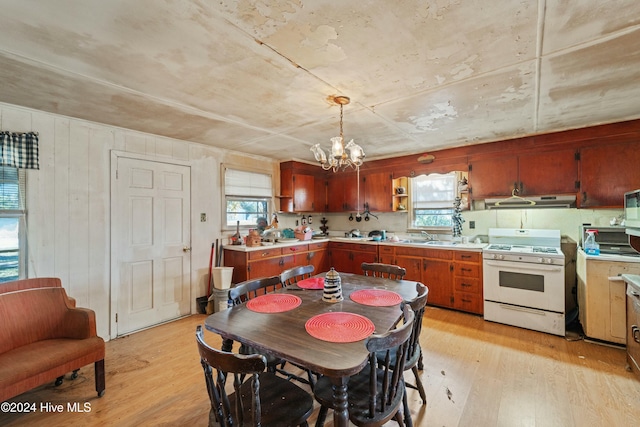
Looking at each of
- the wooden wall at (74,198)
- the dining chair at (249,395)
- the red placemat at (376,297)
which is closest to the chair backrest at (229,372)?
the dining chair at (249,395)

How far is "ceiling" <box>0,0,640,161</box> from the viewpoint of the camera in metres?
1.39

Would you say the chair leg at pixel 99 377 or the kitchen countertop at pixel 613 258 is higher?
the kitchen countertop at pixel 613 258

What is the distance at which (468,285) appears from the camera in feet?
12.1

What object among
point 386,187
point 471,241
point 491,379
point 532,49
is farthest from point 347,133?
point 491,379

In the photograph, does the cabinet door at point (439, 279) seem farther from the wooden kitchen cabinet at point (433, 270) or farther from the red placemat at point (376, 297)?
the red placemat at point (376, 297)

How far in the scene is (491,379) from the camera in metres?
2.28

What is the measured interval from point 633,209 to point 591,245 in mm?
795

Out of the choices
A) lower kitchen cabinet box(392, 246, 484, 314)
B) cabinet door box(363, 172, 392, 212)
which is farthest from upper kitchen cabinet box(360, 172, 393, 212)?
lower kitchen cabinet box(392, 246, 484, 314)

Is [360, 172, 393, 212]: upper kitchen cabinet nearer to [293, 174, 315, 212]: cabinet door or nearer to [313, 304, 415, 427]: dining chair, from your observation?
[293, 174, 315, 212]: cabinet door

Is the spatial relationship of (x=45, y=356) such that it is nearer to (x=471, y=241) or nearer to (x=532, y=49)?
(x=532, y=49)

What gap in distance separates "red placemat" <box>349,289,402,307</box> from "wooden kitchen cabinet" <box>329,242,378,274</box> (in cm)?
240

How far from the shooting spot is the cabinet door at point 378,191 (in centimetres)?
483

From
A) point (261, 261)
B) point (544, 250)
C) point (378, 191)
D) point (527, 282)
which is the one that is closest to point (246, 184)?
point (261, 261)

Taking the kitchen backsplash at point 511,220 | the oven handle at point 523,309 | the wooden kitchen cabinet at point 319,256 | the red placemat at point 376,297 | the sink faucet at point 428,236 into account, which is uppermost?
the kitchen backsplash at point 511,220
